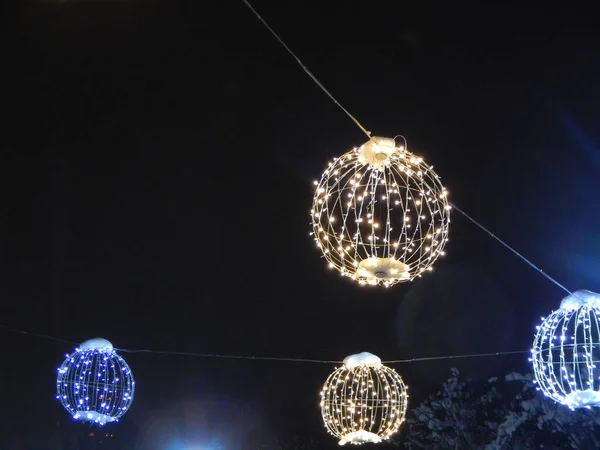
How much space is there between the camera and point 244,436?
1497 cm

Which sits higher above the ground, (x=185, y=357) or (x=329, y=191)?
(x=185, y=357)

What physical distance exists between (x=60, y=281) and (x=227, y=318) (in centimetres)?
275

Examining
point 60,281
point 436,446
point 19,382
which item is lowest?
point 436,446

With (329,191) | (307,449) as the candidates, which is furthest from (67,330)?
(329,191)

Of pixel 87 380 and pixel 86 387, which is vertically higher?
pixel 87 380

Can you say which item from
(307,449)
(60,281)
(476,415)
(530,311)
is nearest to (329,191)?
(530,311)

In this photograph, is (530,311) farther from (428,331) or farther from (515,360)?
(428,331)

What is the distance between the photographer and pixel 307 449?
13.3 meters

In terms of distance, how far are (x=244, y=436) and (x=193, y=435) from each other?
124cm

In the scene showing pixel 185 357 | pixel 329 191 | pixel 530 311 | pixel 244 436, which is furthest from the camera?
pixel 244 436

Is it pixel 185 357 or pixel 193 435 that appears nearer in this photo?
pixel 185 357

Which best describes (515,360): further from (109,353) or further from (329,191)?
(329,191)

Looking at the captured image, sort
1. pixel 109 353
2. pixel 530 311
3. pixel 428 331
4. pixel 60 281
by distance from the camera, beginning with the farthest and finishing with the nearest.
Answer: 1. pixel 428 331
2. pixel 60 281
3. pixel 530 311
4. pixel 109 353

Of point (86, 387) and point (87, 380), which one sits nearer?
point (86, 387)
